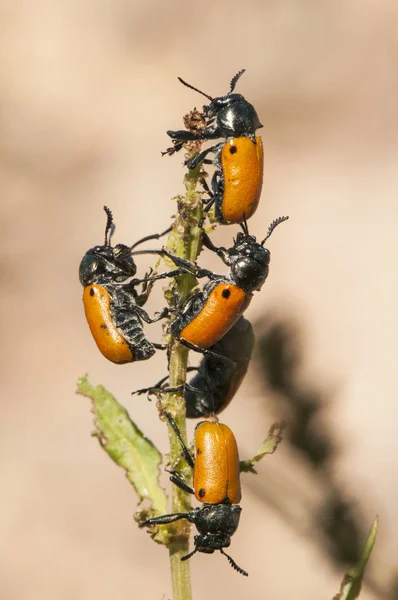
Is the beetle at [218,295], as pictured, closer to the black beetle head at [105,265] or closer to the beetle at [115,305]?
the beetle at [115,305]

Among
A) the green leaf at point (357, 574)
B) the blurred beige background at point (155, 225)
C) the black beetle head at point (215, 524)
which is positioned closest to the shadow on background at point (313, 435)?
the green leaf at point (357, 574)

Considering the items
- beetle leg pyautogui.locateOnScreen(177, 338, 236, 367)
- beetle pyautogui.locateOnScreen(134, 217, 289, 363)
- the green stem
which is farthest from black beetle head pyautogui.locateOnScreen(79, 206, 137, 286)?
the green stem

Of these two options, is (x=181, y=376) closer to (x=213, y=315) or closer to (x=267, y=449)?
(x=213, y=315)

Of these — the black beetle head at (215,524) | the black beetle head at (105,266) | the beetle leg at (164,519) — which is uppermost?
the black beetle head at (105,266)

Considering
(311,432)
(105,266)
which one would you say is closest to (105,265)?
(105,266)

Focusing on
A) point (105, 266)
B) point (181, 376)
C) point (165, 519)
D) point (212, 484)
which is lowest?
point (165, 519)

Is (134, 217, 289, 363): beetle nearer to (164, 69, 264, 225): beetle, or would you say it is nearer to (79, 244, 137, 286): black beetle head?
(164, 69, 264, 225): beetle

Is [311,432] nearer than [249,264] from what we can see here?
Yes
